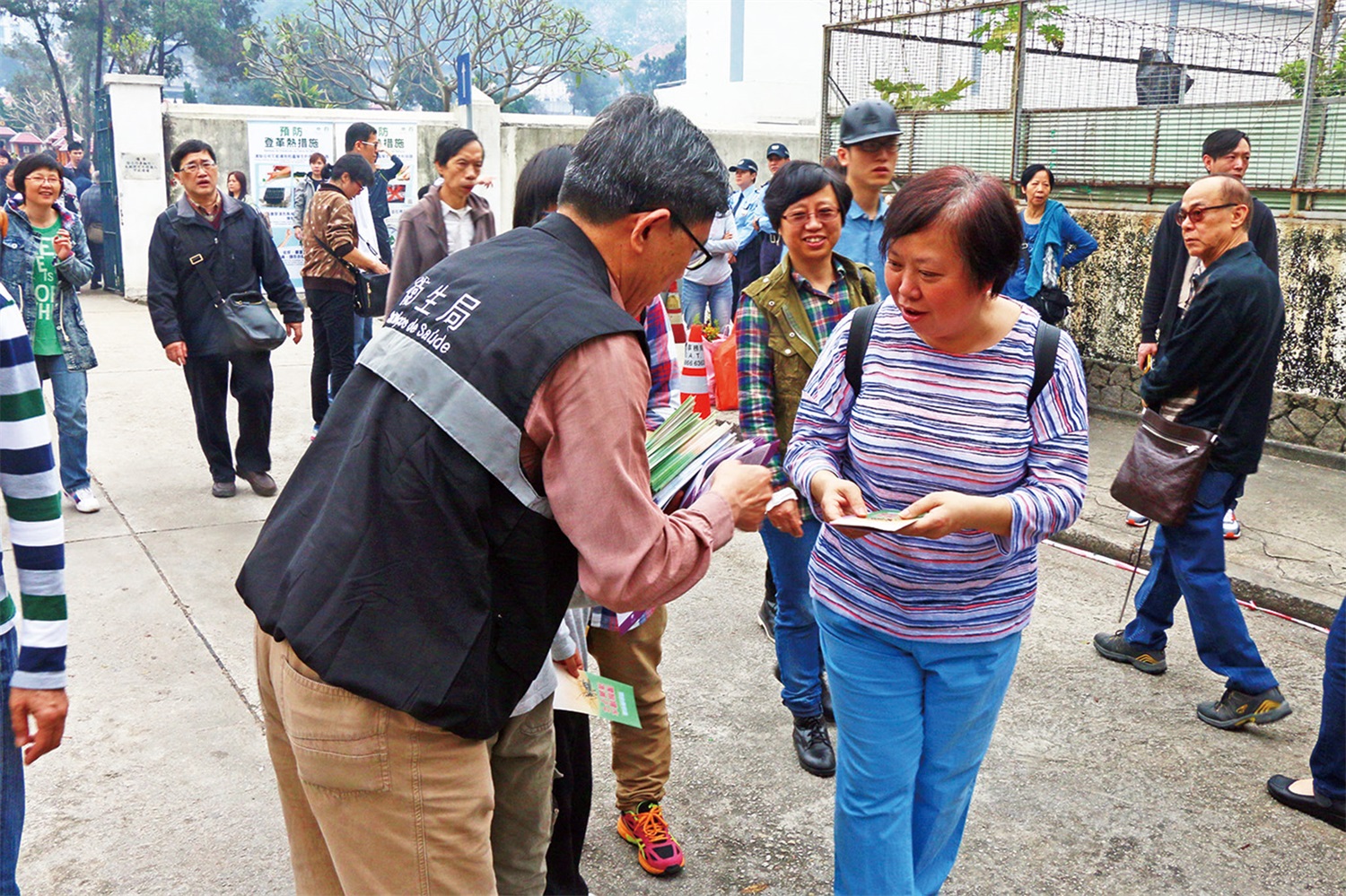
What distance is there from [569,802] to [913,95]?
9.41 metres

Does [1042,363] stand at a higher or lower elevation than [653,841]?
higher

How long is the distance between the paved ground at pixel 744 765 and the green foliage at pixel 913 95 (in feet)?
19.7

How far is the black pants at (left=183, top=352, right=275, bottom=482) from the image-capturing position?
6707 mm

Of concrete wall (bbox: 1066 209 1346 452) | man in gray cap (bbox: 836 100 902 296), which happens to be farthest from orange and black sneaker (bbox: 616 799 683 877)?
concrete wall (bbox: 1066 209 1346 452)

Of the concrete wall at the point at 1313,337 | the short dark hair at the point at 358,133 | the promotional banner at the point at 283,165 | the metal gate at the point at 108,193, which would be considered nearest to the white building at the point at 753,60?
the promotional banner at the point at 283,165

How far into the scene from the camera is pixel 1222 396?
4078 millimetres

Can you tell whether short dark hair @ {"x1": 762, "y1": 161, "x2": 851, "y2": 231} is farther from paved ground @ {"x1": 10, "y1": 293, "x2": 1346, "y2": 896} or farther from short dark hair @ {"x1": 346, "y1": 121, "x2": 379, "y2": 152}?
short dark hair @ {"x1": 346, "y1": 121, "x2": 379, "y2": 152}

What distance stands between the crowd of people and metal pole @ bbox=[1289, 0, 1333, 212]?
4260 mm

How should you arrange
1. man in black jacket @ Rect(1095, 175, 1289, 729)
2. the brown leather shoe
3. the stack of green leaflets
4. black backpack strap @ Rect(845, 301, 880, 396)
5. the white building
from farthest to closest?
1. the white building
2. the brown leather shoe
3. man in black jacket @ Rect(1095, 175, 1289, 729)
4. black backpack strap @ Rect(845, 301, 880, 396)
5. the stack of green leaflets

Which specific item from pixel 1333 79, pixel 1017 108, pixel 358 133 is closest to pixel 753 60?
pixel 1017 108

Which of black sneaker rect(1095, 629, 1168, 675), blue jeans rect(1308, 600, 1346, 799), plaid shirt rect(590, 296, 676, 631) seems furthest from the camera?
black sneaker rect(1095, 629, 1168, 675)

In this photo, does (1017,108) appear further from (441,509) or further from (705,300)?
(441,509)

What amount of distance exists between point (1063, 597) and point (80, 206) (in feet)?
53.1

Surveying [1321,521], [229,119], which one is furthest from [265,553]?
[229,119]
